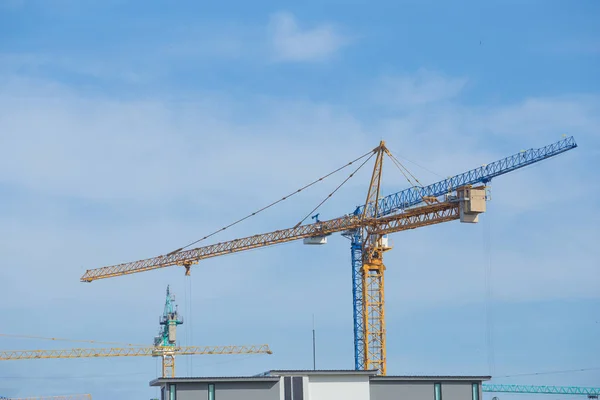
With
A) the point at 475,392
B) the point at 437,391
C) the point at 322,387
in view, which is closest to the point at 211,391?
the point at 322,387

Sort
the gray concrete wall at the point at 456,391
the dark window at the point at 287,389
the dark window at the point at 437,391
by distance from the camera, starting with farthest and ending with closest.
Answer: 1. the gray concrete wall at the point at 456,391
2. the dark window at the point at 437,391
3. the dark window at the point at 287,389

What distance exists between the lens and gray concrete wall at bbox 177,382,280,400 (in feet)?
299

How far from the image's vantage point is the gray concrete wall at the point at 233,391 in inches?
3585

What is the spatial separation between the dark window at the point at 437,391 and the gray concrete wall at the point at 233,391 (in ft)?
43.5

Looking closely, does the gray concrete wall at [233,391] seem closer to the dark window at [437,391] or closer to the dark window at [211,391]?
the dark window at [211,391]

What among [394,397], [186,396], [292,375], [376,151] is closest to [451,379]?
[394,397]

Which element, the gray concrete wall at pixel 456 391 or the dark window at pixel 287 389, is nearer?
the dark window at pixel 287 389

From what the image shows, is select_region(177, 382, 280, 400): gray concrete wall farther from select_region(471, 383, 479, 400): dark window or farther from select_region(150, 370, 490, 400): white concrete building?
select_region(471, 383, 479, 400): dark window

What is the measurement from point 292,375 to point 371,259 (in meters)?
102

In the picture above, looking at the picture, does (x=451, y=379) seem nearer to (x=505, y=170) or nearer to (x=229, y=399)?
(x=229, y=399)

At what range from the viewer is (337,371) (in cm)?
9412

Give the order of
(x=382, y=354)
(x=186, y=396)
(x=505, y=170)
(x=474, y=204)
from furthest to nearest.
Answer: (x=382, y=354)
(x=505, y=170)
(x=474, y=204)
(x=186, y=396)

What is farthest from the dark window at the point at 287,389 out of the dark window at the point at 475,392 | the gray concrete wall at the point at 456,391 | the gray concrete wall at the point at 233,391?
the dark window at the point at 475,392

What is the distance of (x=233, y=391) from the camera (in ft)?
302
